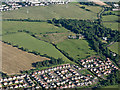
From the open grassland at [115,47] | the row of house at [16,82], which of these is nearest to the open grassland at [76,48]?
the open grassland at [115,47]

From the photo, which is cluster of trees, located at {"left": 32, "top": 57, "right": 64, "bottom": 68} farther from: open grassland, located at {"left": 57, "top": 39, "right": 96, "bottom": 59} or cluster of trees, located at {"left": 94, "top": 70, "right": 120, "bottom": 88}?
cluster of trees, located at {"left": 94, "top": 70, "right": 120, "bottom": 88}

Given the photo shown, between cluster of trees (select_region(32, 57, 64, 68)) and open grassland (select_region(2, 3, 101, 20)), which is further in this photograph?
open grassland (select_region(2, 3, 101, 20))

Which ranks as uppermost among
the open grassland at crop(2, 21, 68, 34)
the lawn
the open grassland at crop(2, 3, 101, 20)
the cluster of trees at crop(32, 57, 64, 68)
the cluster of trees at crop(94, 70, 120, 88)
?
the open grassland at crop(2, 3, 101, 20)

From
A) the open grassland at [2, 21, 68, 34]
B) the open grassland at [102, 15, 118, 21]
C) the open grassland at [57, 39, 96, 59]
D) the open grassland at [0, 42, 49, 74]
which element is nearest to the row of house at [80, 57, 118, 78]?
the open grassland at [57, 39, 96, 59]

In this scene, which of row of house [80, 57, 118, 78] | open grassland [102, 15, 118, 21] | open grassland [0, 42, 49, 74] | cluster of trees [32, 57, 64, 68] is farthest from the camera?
open grassland [102, 15, 118, 21]

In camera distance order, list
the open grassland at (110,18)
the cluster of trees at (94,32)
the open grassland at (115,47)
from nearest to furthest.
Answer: the cluster of trees at (94,32)
the open grassland at (115,47)
the open grassland at (110,18)

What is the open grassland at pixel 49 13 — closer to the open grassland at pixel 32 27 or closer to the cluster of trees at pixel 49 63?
the open grassland at pixel 32 27

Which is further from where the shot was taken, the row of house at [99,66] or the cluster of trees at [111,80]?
the row of house at [99,66]
